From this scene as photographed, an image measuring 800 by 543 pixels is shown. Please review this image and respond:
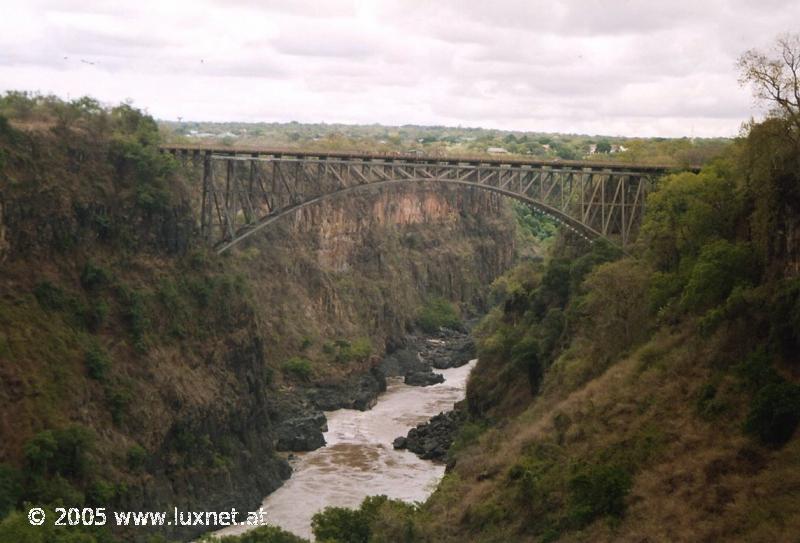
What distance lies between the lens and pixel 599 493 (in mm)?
26781

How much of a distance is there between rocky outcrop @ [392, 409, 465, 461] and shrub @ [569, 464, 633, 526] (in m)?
20.1

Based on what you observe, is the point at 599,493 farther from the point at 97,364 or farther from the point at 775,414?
the point at 97,364

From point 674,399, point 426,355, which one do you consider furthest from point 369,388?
point 674,399

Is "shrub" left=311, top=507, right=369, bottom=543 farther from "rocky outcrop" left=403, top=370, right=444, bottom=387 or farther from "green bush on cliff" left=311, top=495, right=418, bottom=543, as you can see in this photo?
"rocky outcrop" left=403, top=370, right=444, bottom=387

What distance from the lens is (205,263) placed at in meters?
47.8

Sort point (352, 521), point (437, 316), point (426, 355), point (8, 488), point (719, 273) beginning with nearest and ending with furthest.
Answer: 1. point (719, 273)
2. point (8, 488)
3. point (352, 521)
4. point (426, 355)
5. point (437, 316)

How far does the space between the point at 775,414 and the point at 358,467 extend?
2413 centimetres

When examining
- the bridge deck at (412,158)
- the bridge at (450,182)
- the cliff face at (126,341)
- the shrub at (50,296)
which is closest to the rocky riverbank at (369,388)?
the cliff face at (126,341)

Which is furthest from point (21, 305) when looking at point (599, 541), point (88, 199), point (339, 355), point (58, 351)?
point (339, 355)

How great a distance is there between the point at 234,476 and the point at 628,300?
14.5 meters

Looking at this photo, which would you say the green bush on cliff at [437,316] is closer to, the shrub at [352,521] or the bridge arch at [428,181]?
the bridge arch at [428,181]

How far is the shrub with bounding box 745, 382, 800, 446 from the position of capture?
81.0ft

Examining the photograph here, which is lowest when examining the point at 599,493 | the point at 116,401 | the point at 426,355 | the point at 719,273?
the point at 426,355

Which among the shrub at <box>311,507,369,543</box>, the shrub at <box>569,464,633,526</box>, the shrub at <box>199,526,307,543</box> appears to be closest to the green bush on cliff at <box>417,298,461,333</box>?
the shrub at <box>311,507,369,543</box>
